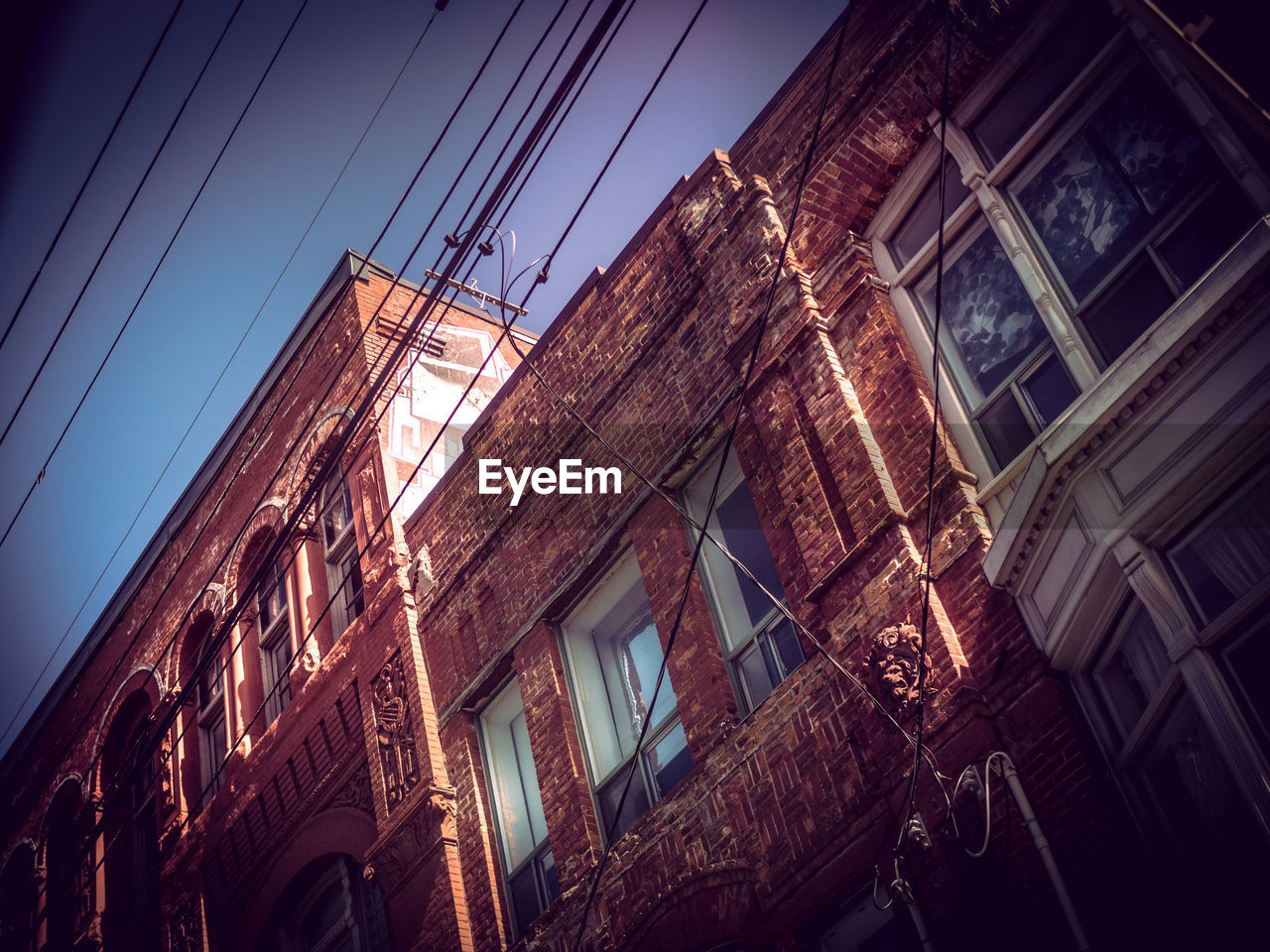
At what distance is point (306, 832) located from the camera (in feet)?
45.1

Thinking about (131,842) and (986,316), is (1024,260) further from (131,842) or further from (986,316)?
(131,842)

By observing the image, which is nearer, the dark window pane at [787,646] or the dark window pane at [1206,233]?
the dark window pane at [1206,233]

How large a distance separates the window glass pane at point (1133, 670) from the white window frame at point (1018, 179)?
1.16 metres

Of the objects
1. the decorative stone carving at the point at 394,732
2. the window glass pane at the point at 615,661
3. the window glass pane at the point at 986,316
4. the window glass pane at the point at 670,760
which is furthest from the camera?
the decorative stone carving at the point at 394,732

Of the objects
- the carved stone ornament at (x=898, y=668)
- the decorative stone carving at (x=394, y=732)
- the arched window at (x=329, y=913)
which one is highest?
the decorative stone carving at (x=394, y=732)

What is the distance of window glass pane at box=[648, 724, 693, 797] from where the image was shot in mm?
9828

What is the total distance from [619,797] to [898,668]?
10.8ft

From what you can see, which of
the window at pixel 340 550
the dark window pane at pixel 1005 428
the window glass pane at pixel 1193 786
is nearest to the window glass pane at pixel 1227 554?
the window glass pane at pixel 1193 786

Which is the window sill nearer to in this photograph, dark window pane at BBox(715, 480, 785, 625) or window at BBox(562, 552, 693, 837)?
dark window pane at BBox(715, 480, 785, 625)

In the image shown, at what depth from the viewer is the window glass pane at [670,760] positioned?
32.2 feet

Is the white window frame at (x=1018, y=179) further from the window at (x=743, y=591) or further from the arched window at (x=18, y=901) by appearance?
the arched window at (x=18, y=901)

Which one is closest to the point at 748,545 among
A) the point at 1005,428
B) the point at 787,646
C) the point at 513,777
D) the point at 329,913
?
the point at 787,646

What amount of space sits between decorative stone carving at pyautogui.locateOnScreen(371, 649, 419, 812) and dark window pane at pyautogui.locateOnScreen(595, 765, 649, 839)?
2662mm

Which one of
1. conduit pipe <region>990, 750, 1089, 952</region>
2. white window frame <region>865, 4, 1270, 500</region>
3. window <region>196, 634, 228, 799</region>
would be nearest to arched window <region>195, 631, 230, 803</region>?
window <region>196, 634, 228, 799</region>
